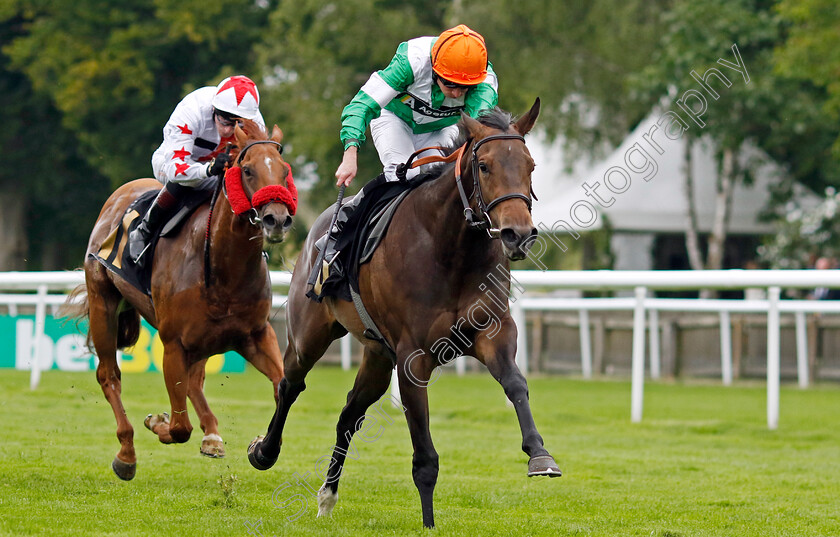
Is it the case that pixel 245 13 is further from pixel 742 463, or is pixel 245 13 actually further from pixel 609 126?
pixel 742 463

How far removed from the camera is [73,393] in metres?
11.2

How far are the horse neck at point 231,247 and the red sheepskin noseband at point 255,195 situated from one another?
7.0 inches

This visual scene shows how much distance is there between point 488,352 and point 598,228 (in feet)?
49.2

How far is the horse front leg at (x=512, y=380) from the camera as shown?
14.6ft

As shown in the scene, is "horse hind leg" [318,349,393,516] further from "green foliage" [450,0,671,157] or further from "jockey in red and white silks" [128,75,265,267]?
"green foliage" [450,0,671,157]

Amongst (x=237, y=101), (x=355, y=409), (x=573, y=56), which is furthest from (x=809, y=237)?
(x=355, y=409)

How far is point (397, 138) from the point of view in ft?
19.1

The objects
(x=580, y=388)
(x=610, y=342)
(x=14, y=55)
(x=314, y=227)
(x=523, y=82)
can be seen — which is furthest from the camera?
(x=14, y=55)

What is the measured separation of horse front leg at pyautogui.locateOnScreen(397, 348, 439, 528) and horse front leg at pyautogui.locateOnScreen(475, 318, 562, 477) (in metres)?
0.26

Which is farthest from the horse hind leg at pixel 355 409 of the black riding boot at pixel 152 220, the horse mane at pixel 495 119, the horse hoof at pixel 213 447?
the black riding boot at pixel 152 220

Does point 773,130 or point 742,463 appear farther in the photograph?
point 773,130

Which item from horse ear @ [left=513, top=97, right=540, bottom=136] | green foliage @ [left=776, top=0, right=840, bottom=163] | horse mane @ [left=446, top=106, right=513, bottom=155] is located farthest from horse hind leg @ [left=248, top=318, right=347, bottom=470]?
green foliage @ [left=776, top=0, right=840, bottom=163]

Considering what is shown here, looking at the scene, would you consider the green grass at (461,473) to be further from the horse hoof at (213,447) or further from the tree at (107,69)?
the tree at (107,69)

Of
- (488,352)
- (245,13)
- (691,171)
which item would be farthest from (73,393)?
(245,13)
